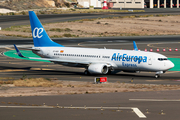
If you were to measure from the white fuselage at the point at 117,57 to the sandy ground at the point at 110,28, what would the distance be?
6264 centimetres

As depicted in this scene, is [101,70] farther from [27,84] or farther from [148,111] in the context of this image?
[148,111]

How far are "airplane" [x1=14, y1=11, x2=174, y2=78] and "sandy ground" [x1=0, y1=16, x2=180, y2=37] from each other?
60725 mm

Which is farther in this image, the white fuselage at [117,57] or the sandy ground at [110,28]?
the sandy ground at [110,28]

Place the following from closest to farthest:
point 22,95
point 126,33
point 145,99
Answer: point 145,99 < point 22,95 < point 126,33

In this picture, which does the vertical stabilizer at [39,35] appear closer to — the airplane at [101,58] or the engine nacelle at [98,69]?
the airplane at [101,58]

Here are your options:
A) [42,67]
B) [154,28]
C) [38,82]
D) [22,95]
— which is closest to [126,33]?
[154,28]

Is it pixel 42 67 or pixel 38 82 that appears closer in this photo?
pixel 38 82

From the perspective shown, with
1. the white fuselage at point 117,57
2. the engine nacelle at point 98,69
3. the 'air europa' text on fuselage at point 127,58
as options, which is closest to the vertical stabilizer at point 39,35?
the white fuselage at point 117,57

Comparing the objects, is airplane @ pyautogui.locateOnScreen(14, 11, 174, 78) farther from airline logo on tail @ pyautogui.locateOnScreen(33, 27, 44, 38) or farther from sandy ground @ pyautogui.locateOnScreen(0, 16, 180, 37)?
sandy ground @ pyautogui.locateOnScreen(0, 16, 180, 37)

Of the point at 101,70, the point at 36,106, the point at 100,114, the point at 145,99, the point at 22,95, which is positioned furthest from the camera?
the point at 101,70

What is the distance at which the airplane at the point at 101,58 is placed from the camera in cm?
4638

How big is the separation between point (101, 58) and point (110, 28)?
83.0 m

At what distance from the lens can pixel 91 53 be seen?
5094cm

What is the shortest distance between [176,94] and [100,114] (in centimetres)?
1052
